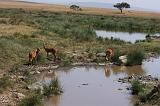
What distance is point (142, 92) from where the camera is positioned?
20547 millimetres

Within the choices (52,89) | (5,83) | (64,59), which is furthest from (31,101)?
(64,59)

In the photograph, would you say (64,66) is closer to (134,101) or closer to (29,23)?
(134,101)

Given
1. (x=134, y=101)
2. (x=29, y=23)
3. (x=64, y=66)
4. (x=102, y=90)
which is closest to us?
(x=134, y=101)

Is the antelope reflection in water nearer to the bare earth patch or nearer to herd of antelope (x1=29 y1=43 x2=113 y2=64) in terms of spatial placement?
herd of antelope (x1=29 y1=43 x2=113 y2=64)

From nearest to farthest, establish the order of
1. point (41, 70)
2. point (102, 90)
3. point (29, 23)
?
point (102, 90)
point (41, 70)
point (29, 23)

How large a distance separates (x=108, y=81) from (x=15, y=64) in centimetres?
630

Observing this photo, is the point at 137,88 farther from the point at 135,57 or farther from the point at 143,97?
the point at 135,57

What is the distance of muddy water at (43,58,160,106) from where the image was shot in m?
20.0

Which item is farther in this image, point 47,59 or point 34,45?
point 34,45

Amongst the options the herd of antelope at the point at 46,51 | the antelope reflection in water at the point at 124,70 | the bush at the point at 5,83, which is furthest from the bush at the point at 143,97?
the herd of antelope at the point at 46,51

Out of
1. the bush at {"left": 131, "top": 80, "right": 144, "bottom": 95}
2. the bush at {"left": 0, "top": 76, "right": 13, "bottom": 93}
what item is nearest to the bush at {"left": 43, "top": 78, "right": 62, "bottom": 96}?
the bush at {"left": 0, "top": 76, "right": 13, "bottom": 93}

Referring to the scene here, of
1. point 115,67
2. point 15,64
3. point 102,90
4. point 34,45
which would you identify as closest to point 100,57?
point 115,67

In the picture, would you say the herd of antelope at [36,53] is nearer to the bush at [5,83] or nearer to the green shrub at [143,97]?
the bush at [5,83]

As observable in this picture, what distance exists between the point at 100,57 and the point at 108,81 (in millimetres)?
7182
